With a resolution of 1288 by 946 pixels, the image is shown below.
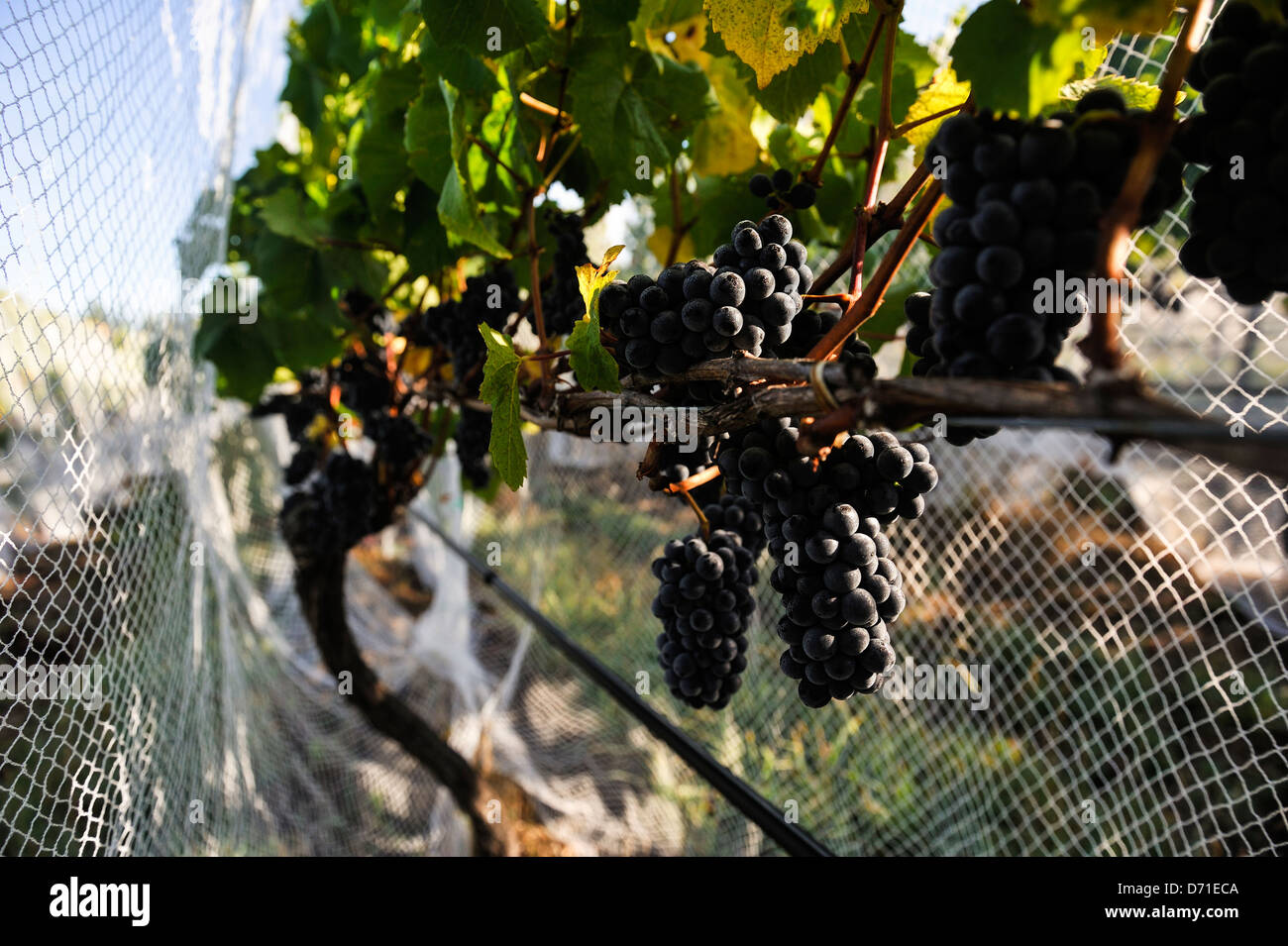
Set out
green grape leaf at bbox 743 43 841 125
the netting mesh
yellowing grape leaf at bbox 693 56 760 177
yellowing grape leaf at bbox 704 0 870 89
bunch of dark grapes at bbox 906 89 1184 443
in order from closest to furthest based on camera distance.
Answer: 1. bunch of dark grapes at bbox 906 89 1184 443
2. yellowing grape leaf at bbox 704 0 870 89
3. green grape leaf at bbox 743 43 841 125
4. the netting mesh
5. yellowing grape leaf at bbox 693 56 760 177

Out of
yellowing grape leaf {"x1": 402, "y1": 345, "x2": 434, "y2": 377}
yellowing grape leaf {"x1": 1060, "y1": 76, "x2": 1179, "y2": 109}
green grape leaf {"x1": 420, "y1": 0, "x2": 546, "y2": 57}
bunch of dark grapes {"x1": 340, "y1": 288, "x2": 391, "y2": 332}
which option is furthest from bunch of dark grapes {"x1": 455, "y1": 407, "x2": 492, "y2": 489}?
yellowing grape leaf {"x1": 1060, "y1": 76, "x2": 1179, "y2": 109}

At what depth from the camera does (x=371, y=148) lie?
113 cm

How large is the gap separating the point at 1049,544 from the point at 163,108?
1.74 metres

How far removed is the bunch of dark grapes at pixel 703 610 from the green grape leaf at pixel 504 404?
207mm

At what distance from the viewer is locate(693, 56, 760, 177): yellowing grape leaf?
1.05 metres

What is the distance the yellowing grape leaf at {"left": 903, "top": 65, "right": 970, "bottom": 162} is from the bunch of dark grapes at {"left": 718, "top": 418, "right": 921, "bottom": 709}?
34cm

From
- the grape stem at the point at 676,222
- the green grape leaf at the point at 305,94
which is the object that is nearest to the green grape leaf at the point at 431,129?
the grape stem at the point at 676,222

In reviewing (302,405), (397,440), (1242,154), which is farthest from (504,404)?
(302,405)

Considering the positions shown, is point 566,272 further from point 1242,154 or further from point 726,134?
point 1242,154

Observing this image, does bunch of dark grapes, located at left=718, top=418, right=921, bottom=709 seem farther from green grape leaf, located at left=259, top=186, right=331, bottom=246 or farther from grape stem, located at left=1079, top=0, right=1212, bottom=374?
green grape leaf, located at left=259, top=186, right=331, bottom=246

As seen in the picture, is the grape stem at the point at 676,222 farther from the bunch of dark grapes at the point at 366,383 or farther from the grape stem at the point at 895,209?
the bunch of dark grapes at the point at 366,383
